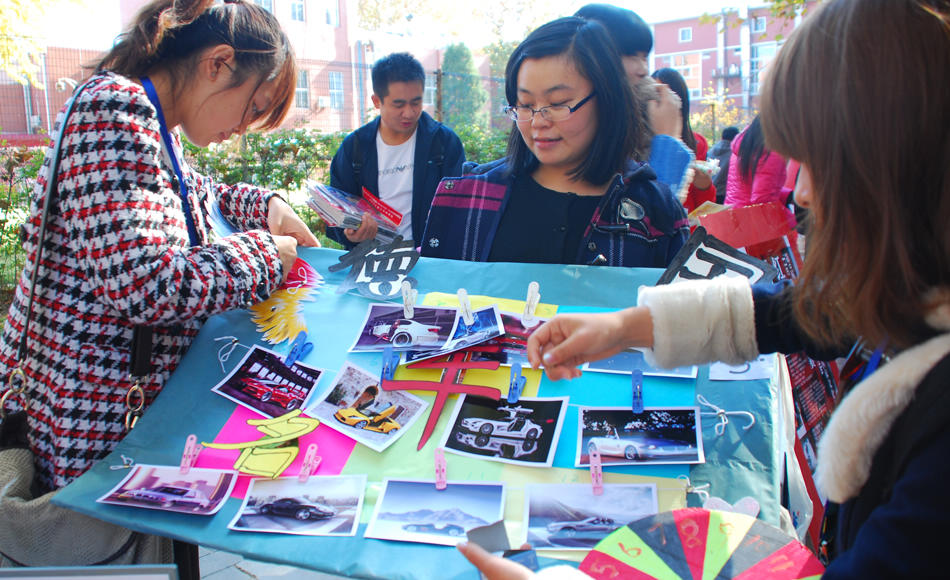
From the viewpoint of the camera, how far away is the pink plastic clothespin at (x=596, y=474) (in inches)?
50.8

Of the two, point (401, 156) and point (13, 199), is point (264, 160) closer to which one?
point (13, 199)

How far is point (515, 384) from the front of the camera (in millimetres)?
1509

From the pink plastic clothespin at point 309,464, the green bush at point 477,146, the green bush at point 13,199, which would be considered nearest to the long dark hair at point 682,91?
the pink plastic clothespin at point 309,464

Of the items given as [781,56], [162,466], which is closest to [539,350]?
[781,56]

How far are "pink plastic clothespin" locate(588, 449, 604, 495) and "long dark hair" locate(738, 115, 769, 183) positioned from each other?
285 cm

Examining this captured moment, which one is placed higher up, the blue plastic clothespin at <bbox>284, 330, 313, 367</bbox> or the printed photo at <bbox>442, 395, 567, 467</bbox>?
the blue plastic clothespin at <bbox>284, 330, 313, 367</bbox>

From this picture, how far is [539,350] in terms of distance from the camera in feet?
4.02

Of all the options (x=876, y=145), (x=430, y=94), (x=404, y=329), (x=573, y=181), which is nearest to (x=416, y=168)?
(x=573, y=181)

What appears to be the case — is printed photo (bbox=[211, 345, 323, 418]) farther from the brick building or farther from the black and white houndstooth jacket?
the brick building

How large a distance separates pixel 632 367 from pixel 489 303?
436 mm

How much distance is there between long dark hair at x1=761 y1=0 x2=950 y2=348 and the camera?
77 centimetres

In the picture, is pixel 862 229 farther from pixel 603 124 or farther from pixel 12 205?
pixel 12 205

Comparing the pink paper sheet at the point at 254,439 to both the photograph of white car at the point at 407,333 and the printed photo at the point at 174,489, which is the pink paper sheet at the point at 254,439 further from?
the photograph of white car at the point at 407,333

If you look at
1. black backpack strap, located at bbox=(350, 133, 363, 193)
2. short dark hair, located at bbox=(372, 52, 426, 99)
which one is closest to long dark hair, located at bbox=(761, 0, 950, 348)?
black backpack strap, located at bbox=(350, 133, 363, 193)
